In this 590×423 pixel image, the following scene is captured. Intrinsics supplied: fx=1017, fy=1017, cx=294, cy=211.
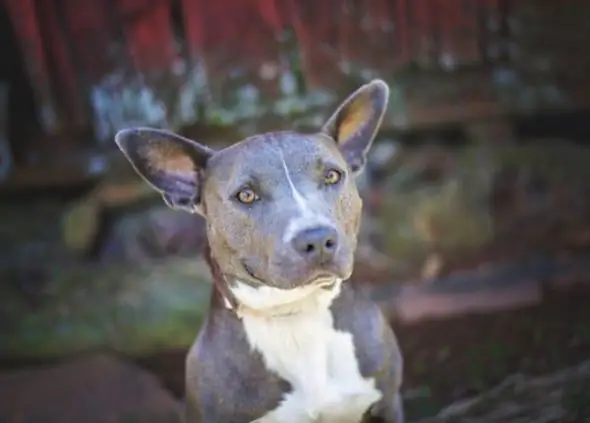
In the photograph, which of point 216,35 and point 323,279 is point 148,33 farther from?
point 323,279

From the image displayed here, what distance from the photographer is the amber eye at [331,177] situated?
2488 millimetres

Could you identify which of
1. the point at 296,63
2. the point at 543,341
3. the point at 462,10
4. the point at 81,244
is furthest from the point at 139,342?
the point at 462,10

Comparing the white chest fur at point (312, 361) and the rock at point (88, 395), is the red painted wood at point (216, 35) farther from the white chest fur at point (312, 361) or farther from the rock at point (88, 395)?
the white chest fur at point (312, 361)

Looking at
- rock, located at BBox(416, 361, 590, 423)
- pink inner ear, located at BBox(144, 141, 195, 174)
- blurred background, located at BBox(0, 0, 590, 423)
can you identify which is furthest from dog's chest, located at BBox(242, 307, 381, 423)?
blurred background, located at BBox(0, 0, 590, 423)

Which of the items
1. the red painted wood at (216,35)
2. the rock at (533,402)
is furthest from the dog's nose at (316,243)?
the red painted wood at (216,35)

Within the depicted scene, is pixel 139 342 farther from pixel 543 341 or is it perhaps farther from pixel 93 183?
pixel 543 341

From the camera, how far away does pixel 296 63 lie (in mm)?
3982

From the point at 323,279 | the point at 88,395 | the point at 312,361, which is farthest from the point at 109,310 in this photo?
the point at 323,279

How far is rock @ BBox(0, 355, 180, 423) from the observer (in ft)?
11.1

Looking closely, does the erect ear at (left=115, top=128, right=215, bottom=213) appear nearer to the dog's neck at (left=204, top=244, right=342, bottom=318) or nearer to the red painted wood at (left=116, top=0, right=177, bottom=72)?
the dog's neck at (left=204, top=244, right=342, bottom=318)

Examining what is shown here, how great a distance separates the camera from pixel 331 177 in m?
2.50

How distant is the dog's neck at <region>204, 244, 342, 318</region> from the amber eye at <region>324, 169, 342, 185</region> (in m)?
0.24

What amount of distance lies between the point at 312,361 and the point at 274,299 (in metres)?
0.19

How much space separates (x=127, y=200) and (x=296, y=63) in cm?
89
